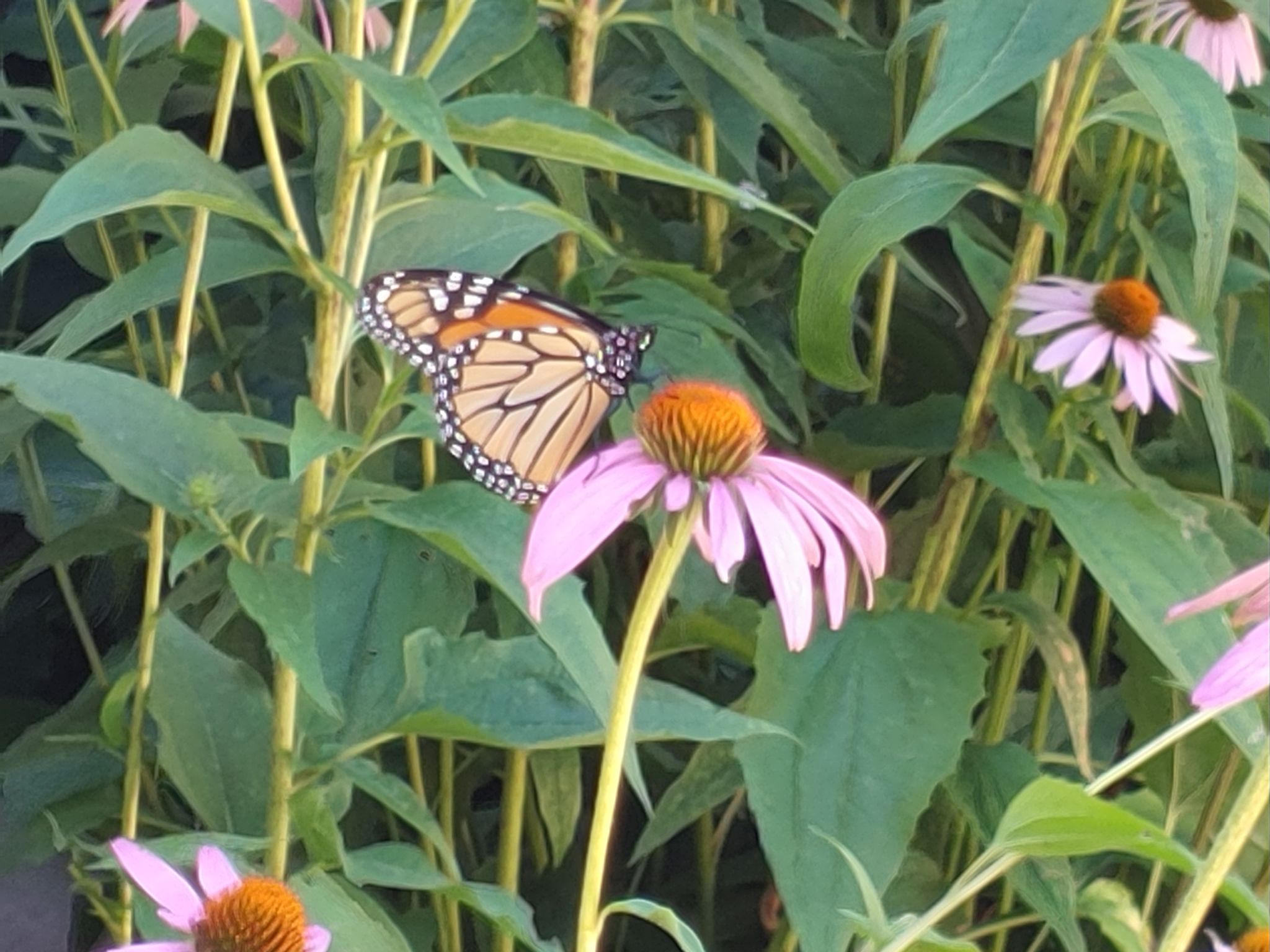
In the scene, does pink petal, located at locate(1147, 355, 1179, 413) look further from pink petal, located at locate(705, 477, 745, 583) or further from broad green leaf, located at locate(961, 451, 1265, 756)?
pink petal, located at locate(705, 477, 745, 583)

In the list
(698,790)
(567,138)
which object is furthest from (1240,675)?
(698,790)

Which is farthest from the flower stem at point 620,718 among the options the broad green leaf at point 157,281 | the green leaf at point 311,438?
the broad green leaf at point 157,281

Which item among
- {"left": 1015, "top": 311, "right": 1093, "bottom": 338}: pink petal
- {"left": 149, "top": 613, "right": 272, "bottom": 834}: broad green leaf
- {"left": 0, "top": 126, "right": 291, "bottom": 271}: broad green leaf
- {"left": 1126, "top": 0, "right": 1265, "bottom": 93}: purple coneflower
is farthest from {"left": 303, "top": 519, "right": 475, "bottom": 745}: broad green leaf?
{"left": 1126, "top": 0, "right": 1265, "bottom": 93}: purple coneflower

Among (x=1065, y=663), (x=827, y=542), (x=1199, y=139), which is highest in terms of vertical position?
(x=1199, y=139)

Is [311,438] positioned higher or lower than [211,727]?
higher

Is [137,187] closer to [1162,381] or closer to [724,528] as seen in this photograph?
[724,528]

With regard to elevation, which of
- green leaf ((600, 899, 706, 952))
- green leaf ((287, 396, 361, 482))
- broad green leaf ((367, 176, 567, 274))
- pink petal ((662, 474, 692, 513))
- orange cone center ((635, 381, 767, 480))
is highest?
broad green leaf ((367, 176, 567, 274))
